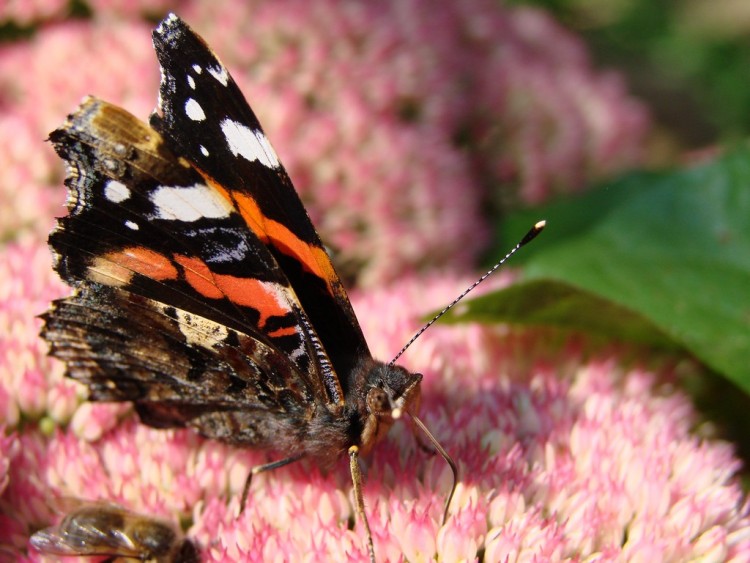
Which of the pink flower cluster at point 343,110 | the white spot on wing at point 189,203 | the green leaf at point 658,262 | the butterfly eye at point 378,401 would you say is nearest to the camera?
the white spot on wing at point 189,203

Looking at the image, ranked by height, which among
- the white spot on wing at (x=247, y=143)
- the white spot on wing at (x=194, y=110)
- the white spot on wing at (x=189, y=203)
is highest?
the white spot on wing at (x=194, y=110)

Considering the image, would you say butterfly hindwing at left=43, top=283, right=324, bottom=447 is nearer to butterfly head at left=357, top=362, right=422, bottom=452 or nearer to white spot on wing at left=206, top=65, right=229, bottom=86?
butterfly head at left=357, top=362, right=422, bottom=452

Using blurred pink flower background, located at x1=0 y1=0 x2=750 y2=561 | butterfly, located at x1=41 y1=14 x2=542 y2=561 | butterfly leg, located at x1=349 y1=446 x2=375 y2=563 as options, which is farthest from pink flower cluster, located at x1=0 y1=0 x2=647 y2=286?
butterfly leg, located at x1=349 y1=446 x2=375 y2=563

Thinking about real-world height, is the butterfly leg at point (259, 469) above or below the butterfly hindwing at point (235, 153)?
below

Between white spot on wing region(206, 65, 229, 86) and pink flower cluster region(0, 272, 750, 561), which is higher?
white spot on wing region(206, 65, 229, 86)

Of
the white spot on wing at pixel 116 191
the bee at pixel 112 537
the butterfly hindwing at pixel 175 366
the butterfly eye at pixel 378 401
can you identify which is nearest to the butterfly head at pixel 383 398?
the butterfly eye at pixel 378 401

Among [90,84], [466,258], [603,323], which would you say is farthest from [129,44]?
[603,323]

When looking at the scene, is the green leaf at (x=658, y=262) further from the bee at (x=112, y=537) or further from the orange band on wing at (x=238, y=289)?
the bee at (x=112, y=537)

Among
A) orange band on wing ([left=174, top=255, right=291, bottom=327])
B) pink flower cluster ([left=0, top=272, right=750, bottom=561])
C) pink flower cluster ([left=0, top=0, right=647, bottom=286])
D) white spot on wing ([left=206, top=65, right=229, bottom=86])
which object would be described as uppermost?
pink flower cluster ([left=0, top=0, right=647, bottom=286])
